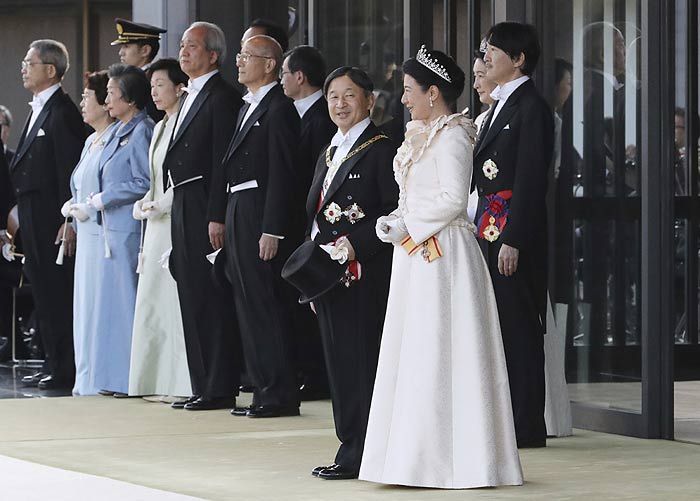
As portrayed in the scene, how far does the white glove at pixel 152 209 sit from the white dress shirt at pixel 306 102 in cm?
82

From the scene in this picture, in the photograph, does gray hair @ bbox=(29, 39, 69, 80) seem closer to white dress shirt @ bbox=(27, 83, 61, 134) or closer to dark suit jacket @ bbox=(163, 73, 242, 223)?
white dress shirt @ bbox=(27, 83, 61, 134)

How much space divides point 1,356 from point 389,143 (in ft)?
19.2

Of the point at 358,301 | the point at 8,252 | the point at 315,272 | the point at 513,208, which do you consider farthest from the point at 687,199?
the point at 315,272

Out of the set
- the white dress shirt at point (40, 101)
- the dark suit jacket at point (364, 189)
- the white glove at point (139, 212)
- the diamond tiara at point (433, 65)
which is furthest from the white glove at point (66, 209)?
the diamond tiara at point (433, 65)

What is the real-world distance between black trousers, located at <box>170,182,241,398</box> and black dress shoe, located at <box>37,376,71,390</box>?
4.50 ft

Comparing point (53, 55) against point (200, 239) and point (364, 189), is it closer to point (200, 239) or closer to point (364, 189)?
point (200, 239)

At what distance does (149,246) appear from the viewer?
26.8 ft

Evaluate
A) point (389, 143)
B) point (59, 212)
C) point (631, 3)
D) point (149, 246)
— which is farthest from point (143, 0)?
A: point (389, 143)

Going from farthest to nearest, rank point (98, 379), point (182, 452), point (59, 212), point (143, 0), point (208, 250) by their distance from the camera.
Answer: point (143, 0)
point (59, 212)
point (98, 379)
point (208, 250)
point (182, 452)

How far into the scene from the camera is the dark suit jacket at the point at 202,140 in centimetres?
781

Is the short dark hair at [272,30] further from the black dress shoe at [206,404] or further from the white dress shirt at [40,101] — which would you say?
the black dress shoe at [206,404]

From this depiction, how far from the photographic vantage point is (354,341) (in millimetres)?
5629

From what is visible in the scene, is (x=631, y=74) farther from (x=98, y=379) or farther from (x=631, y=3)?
(x=98, y=379)

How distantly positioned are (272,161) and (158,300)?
1213mm
